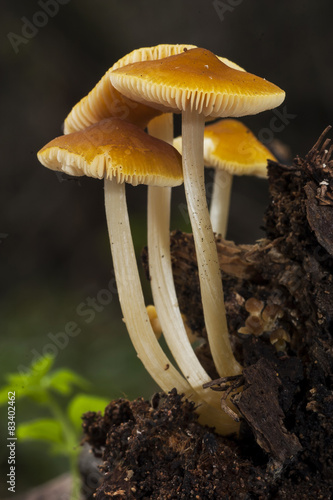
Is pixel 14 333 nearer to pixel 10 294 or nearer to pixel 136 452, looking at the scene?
pixel 10 294

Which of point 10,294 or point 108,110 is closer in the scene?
point 108,110

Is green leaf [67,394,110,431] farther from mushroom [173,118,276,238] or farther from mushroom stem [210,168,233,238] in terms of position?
mushroom [173,118,276,238]

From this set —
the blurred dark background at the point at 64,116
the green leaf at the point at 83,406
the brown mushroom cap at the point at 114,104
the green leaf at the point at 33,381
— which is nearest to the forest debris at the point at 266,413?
the green leaf at the point at 83,406

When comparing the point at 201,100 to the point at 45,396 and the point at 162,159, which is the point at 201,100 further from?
the point at 45,396

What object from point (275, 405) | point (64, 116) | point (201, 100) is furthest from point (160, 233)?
point (64, 116)

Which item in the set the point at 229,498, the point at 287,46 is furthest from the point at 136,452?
the point at 287,46

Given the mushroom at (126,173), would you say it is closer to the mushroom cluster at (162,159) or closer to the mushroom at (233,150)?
the mushroom cluster at (162,159)
